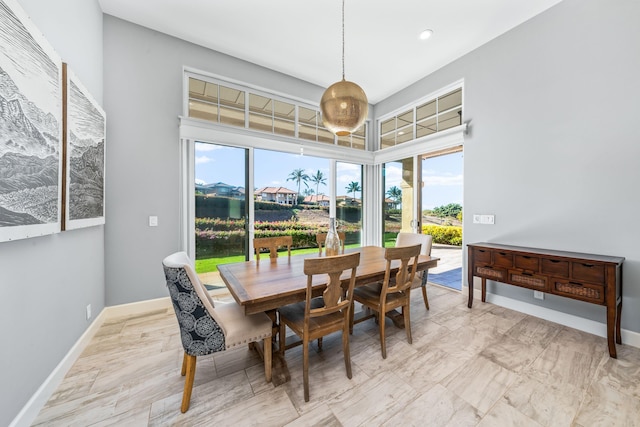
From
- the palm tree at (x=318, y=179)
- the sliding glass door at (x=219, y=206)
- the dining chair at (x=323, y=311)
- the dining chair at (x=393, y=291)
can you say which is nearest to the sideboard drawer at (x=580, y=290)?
the dining chair at (x=393, y=291)

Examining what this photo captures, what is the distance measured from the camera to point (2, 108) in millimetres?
1149

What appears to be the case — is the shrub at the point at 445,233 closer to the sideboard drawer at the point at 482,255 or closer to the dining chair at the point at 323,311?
the sideboard drawer at the point at 482,255

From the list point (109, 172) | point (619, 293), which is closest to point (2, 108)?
point (109, 172)

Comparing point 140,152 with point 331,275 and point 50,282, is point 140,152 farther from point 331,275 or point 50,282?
point 331,275

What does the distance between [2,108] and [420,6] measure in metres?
3.41

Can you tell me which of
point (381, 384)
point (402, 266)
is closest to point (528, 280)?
point (402, 266)

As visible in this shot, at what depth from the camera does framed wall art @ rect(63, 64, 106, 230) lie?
1788 millimetres

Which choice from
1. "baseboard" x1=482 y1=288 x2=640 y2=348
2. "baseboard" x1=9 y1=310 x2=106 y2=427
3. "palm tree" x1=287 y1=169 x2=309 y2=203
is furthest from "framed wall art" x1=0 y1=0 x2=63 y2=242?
"baseboard" x1=482 y1=288 x2=640 y2=348

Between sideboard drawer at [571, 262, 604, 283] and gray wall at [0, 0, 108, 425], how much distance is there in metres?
4.09

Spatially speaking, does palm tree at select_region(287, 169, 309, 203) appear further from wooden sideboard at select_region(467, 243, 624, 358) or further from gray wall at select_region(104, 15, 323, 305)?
wooden sideboard at select_region(467, 243, 624, 358)

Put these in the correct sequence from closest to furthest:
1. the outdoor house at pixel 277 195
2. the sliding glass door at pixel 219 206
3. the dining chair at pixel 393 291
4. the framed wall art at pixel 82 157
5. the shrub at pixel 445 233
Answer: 1. the framed wall art at pixel 82 157
2. the dining chair at pixel 393 291
3. the sliding glass door at pixel 219 206
4. the outdoor house at pixel 277 195
5. the shrub at pixel 445 233

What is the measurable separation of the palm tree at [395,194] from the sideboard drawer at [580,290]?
259cm

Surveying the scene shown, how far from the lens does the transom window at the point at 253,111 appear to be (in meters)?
3.28

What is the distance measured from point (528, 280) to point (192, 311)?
3137mm
